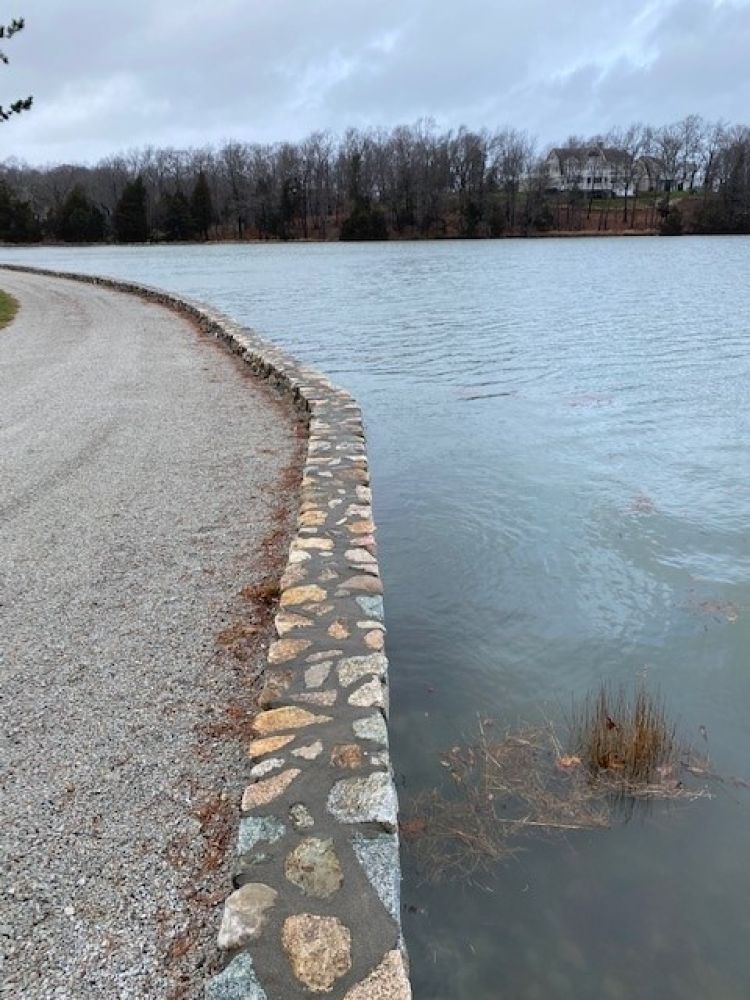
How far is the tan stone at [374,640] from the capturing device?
3588mm

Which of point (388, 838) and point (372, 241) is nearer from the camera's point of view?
point (388, 838)

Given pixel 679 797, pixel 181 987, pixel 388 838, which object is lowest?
pixel 679 797

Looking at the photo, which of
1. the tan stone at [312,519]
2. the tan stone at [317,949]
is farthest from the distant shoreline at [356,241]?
the tan stone at [317,949]

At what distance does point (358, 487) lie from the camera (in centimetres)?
584

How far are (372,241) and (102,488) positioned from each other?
232 feet

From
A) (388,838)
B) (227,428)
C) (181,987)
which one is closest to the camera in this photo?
(181,987)

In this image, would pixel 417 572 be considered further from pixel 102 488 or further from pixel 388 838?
pixel 388 838

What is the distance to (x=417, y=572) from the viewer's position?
5.64 m

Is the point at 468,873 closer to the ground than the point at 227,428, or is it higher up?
closer to the ground

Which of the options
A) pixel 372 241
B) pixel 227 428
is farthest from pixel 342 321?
pixel 372 241

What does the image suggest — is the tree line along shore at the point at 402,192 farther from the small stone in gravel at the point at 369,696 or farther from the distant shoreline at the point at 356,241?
the small stone in gravel at the point at 369,696

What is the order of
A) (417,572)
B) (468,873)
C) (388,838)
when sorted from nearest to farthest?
(388,838), (468,873), (417,572)

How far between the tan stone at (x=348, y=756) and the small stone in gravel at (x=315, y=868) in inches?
14.6

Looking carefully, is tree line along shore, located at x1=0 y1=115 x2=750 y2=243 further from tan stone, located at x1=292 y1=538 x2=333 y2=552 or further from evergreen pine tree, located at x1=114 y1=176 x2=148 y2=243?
tan stone, located at x1=292 y1=538 x2=333 y2=552
